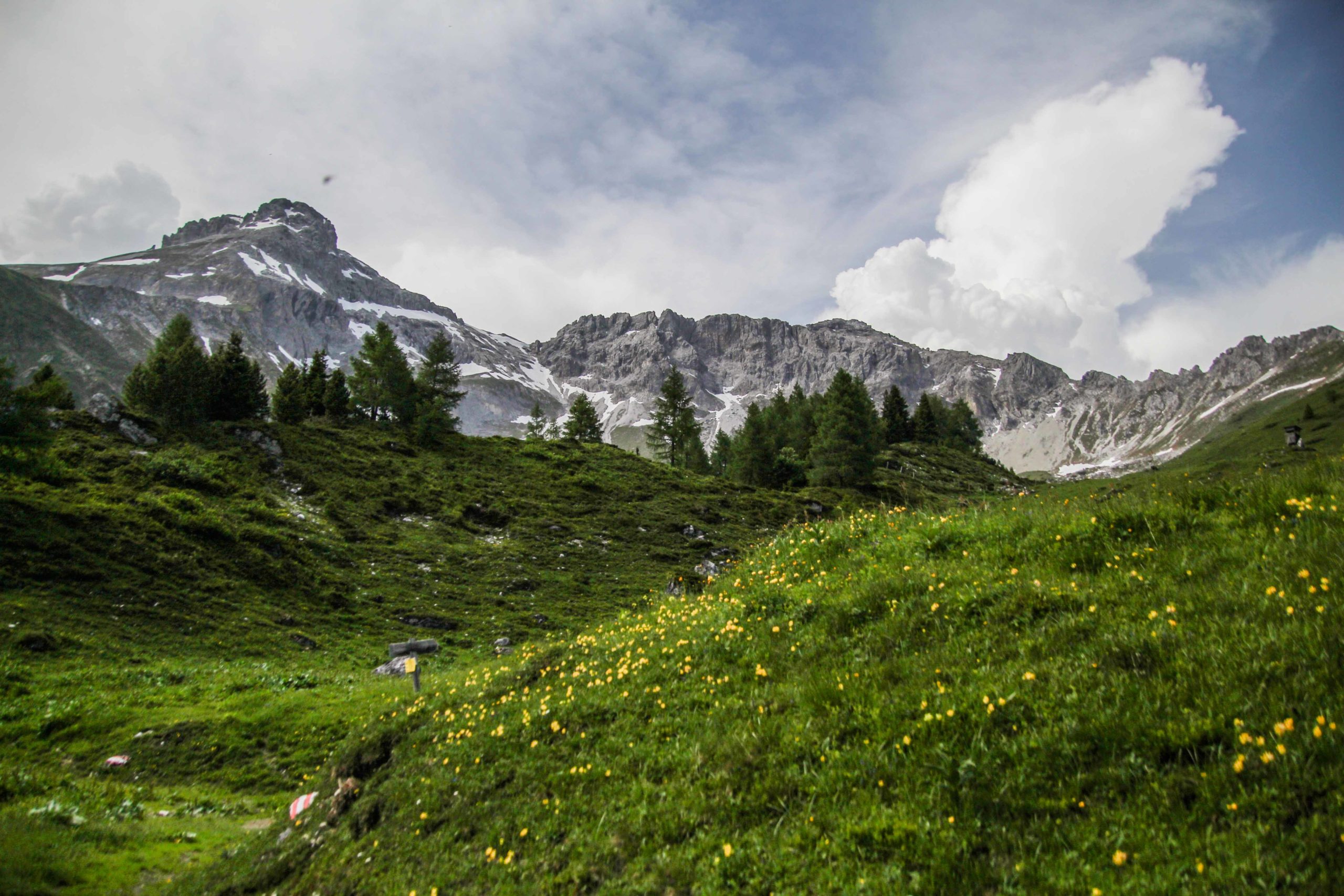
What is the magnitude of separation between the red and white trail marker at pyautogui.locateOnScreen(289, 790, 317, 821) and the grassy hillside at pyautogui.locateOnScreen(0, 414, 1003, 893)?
1.32m

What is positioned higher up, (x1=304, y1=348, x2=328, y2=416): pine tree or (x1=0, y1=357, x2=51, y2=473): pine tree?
(x1=304, y1=348, x2=328, y2=416): pine tree

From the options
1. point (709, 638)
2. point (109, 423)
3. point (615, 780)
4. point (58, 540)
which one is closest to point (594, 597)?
point (58, 540)

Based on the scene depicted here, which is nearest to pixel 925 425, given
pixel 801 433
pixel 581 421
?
pixel 801 433

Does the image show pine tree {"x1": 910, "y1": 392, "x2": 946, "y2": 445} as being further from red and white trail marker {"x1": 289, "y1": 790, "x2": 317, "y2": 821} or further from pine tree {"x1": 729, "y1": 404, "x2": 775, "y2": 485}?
red and white trail marker {"x1": 289, "y1": 790, "x2": 317, "y2": 821}

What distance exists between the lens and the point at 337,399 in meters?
65.1

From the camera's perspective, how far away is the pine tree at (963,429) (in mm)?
115500

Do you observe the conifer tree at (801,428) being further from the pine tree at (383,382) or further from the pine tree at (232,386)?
the pine tree at (232,386)

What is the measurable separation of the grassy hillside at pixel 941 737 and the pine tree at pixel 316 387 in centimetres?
6435

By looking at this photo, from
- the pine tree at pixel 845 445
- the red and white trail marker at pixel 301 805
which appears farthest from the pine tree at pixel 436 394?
the red and white trail marker at pixel 301 805

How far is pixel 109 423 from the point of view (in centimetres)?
3906

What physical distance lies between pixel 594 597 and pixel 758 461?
4482cm

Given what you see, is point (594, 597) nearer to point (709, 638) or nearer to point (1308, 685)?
point (709, 638)

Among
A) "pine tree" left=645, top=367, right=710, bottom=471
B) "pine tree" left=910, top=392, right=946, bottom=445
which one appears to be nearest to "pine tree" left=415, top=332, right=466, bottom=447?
"pine tree" left=645, top=367, right=710, bottom=471

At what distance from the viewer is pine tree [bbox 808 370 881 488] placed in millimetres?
64438
